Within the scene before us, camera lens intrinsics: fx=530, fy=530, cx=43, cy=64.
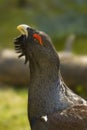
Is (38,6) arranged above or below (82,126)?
above

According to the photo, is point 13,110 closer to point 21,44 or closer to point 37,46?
point 21,44

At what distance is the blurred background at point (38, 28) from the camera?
8.02 meters

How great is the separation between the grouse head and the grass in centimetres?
291

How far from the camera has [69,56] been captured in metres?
8.40

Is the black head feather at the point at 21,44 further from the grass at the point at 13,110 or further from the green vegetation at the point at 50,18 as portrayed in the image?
the green vegetation at the point at 50,18

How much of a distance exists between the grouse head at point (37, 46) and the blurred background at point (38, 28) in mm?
2943

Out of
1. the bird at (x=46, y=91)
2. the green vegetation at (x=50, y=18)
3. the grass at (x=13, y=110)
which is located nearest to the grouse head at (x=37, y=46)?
the bird at (x=46, y=91)

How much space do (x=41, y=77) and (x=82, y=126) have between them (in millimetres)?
520

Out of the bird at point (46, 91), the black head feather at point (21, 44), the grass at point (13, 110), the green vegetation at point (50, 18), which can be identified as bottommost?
the grass at point (13, 110)

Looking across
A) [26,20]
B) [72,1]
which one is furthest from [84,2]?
[26,20]

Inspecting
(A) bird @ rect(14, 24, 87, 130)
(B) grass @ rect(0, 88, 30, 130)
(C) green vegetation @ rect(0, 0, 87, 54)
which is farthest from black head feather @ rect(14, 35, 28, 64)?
(C) green vegetation @ rect(0, 0, 87, 54)

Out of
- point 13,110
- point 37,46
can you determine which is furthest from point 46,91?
point 13,110

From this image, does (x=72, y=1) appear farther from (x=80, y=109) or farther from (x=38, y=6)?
(x=80, y=109)

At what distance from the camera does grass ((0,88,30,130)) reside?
716 centimetres
